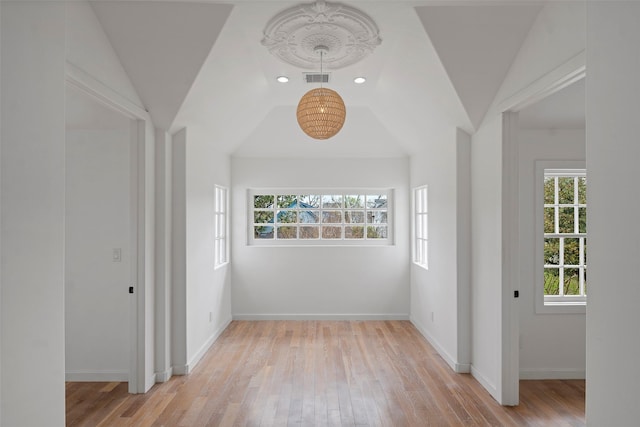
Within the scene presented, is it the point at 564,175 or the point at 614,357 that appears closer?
the point at 614,357

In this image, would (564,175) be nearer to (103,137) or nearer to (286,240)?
(286,240)

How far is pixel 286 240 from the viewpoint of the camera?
5.97 metres

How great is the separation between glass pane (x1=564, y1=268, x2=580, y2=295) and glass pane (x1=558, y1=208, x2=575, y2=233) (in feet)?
1.27

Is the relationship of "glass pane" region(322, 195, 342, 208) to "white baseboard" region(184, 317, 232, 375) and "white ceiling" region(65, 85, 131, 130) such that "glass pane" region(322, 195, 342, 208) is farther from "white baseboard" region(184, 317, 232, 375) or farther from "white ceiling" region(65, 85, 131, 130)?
"white ceiling" region(65, 85, 131, 130)

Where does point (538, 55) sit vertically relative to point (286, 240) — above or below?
above

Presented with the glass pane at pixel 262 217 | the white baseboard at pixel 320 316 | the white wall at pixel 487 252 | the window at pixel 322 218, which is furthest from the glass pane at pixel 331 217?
the white wall at pixel 487 252

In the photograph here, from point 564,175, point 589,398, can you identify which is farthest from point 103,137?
point 564,175

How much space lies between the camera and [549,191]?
3.97m

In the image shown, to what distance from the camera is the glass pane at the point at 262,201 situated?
19.6 feet

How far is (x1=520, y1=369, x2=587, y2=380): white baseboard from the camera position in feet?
12.0

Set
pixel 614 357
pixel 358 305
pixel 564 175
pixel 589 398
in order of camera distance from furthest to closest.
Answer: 1. pixel 358 305
2. pixel 564 175
3. pixel 589 398
4. pixel 614 357

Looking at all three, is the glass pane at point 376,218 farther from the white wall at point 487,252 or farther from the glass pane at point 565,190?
the glass pane at point 565,190

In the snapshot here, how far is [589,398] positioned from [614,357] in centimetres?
22

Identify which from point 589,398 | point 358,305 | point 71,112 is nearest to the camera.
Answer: point 589,398
